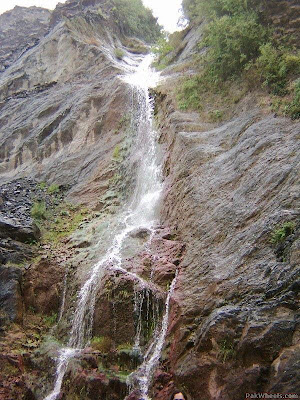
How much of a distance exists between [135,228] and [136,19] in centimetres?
3179

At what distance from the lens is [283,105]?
10922mm

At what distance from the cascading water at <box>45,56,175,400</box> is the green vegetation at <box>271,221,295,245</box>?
9.43 feet

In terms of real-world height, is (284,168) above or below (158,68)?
below

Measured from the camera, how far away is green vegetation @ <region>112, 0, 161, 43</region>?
119 ft

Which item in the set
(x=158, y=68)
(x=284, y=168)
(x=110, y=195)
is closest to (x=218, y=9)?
(x=158, y=68)

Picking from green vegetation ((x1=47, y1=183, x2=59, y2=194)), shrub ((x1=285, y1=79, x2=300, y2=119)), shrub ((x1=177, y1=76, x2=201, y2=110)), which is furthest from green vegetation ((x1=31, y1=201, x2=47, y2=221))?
shrub ((x1=285, y1=79, x2=300, y2=119))

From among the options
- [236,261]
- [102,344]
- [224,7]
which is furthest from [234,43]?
[102,344]

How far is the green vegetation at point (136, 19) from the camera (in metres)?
36.3

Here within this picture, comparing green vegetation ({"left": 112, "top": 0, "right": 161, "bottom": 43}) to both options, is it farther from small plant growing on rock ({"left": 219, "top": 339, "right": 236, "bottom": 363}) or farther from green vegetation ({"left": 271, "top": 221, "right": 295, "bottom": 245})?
small plant growing on rock ({"left": 219, "top": 339, "right": 236, "bottom": 363})

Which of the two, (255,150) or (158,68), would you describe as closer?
(255,150)

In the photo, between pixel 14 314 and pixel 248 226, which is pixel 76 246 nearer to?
pixel 14 314

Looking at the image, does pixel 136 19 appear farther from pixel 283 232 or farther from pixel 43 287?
pixel 283 232

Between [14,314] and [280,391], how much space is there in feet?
26.1

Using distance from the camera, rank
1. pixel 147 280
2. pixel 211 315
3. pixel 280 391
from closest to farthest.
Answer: pixel 280 391
pixel 211 315
pixel 147 280
